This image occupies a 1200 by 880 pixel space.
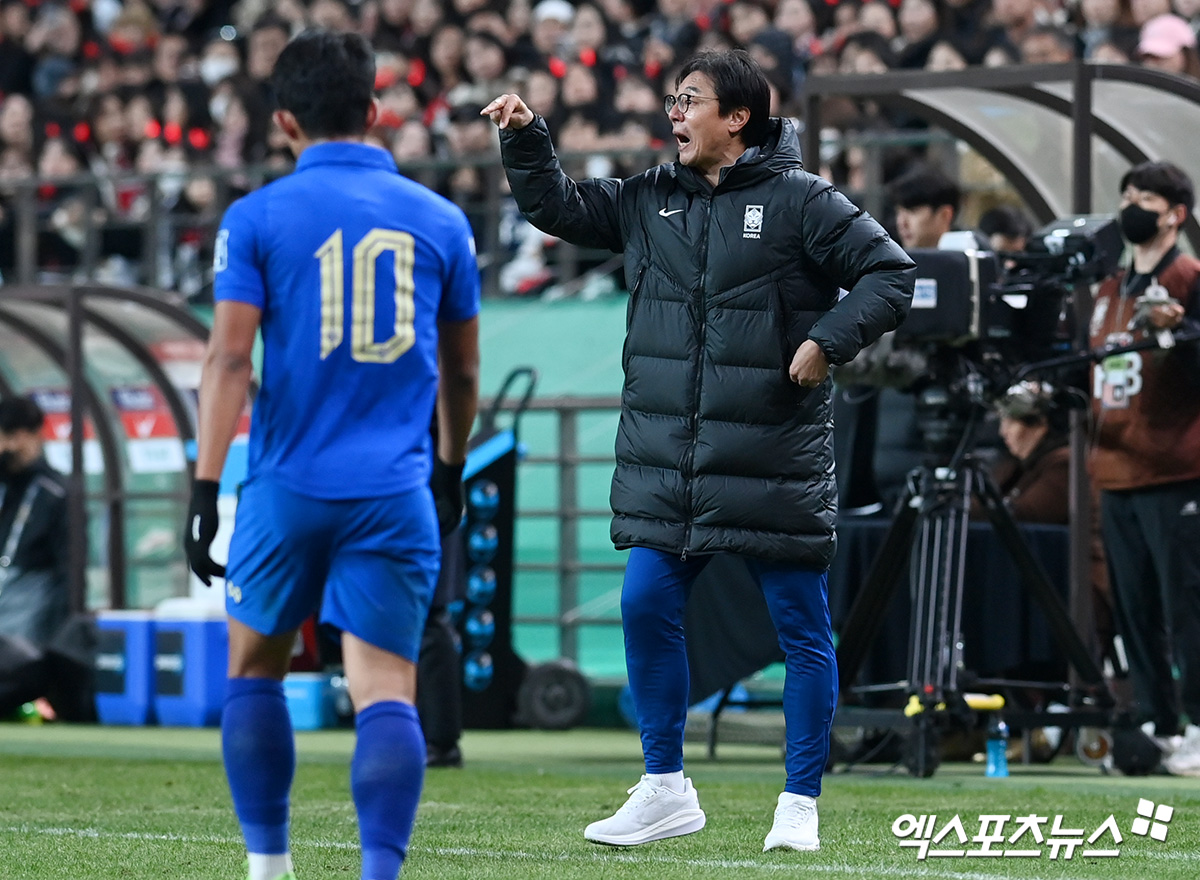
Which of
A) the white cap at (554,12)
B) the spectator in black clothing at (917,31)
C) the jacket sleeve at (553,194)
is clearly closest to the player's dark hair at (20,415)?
the spectator in black clothing at (917,31)

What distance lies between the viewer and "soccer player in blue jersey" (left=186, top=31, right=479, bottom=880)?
13.8 feet

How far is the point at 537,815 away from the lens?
662cm

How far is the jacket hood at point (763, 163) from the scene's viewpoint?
5.79 m

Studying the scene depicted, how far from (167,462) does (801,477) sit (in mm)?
7418

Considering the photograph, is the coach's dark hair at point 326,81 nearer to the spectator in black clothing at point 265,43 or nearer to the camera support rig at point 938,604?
the camera support rig at point 938,604

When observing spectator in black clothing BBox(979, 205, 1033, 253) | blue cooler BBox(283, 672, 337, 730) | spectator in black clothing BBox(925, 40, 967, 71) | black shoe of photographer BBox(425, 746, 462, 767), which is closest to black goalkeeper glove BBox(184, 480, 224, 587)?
black shoe of photographer BBox(425, 746, 462, 767)

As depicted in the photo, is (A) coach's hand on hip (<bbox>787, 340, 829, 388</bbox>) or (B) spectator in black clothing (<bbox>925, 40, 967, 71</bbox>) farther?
(B) spectator in black clothing (<bbox>925, 40, 967, 71</bbox>)

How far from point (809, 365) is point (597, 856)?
1.33 m

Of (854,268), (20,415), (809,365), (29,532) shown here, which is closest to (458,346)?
(809,365)

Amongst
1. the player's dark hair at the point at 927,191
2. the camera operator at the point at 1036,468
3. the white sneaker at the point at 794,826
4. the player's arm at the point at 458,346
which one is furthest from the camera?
the camera operator at the point at 1036,468

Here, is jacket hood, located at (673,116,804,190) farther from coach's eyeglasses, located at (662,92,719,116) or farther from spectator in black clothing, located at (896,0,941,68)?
spectator in black clothing, located at (896,0,941,68)

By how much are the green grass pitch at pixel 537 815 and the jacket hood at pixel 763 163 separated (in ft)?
5.72

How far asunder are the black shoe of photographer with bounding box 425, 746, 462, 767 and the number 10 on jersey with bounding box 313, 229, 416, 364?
4.24m

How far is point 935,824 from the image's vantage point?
6262 millimetres
